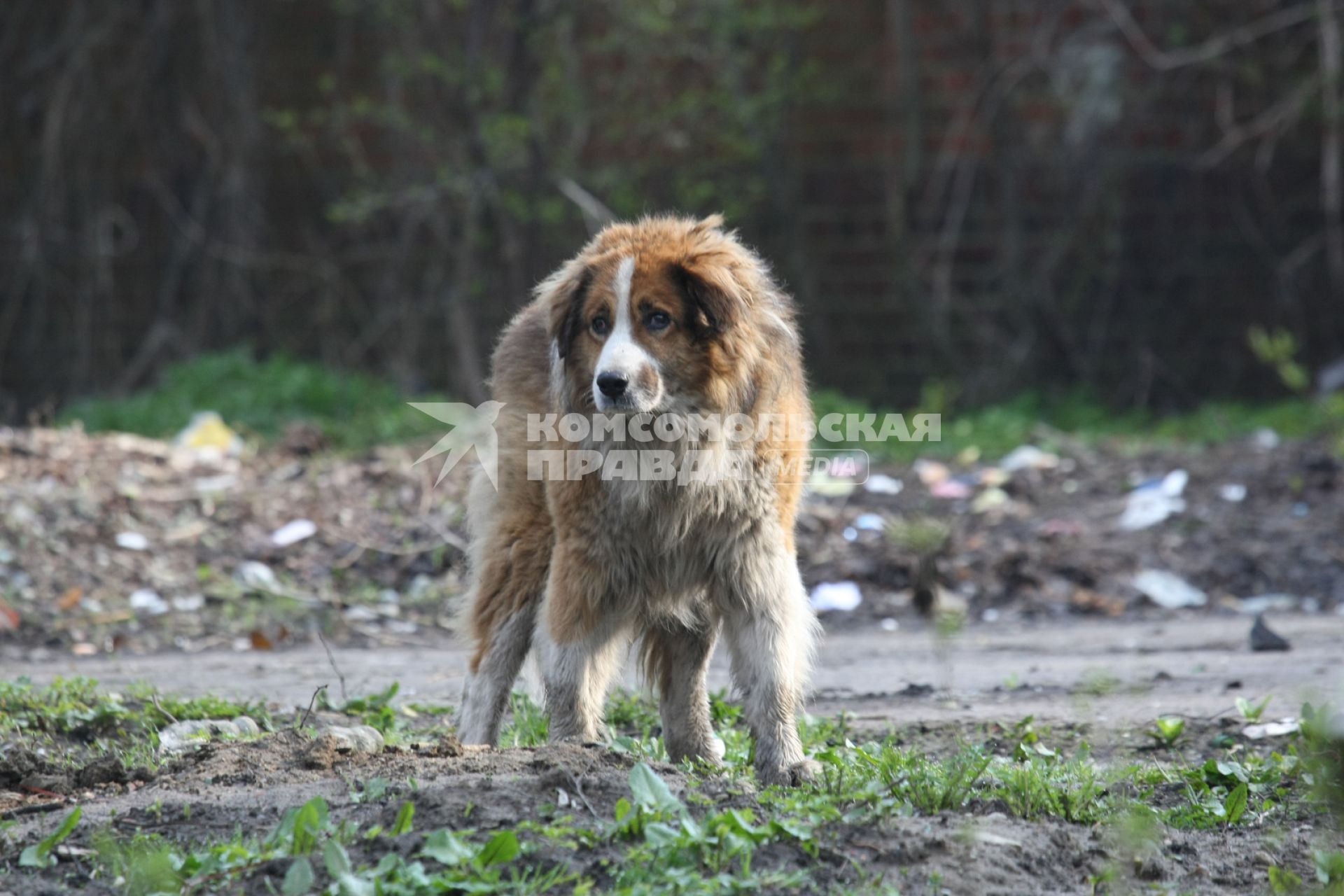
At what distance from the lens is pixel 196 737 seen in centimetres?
453

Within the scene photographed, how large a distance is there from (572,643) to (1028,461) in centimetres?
624

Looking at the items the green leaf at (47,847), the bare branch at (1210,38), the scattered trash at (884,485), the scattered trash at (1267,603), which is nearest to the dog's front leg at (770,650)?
the green leaf at (47,847)

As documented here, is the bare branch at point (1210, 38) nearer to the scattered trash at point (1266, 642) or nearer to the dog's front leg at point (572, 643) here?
the scattered trash at point (1266, 642)

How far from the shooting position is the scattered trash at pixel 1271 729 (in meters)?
4.77

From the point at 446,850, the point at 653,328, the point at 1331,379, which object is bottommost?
the point at 446,850

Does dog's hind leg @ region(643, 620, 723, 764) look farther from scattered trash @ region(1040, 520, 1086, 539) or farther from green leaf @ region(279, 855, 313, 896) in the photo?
scattered trash @ region(1040, 520, 1086, 539)

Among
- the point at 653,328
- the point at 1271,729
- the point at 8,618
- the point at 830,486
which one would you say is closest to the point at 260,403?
the point at 8,618

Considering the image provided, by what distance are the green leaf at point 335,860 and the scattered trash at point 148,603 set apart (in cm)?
496

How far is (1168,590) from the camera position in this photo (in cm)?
787

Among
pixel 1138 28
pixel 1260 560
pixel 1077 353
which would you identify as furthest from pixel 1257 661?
pixel 1138 28

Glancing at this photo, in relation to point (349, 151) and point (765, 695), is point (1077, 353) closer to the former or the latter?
point (349, 151)

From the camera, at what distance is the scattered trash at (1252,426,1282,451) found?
988cm

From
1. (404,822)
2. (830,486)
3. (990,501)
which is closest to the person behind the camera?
(404,822)

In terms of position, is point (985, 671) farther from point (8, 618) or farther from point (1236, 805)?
point (8, 618)
